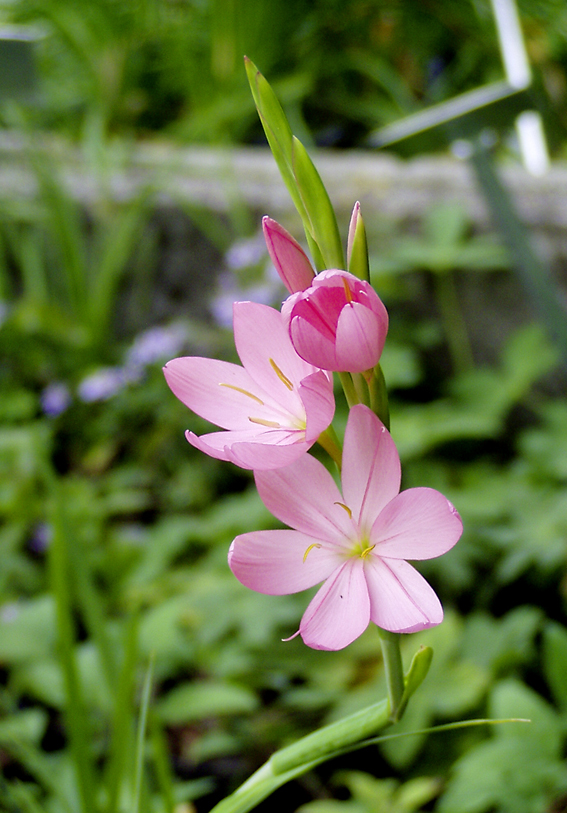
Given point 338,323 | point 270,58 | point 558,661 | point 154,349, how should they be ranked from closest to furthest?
point 338,323, point 558,661, point 154,349, point 270,58

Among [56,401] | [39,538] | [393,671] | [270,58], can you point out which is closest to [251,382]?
[393,671]

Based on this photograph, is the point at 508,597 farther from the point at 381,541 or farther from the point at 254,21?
the point at 254,21

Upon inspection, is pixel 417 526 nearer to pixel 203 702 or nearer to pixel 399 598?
pixel 399 598

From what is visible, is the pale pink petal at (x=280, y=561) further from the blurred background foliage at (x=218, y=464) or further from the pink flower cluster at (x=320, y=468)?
the blurred background foliage at (x=218, y=464)

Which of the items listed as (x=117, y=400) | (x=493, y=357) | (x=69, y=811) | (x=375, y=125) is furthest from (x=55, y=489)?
(x=375, y=125)

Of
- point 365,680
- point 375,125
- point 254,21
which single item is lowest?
point 365,680
